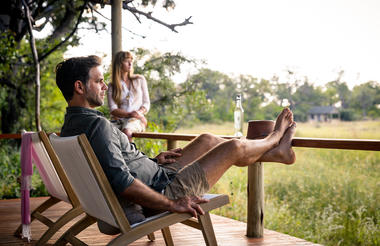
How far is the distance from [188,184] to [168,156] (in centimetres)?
60

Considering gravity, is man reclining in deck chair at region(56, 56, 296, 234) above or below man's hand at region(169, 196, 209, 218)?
above

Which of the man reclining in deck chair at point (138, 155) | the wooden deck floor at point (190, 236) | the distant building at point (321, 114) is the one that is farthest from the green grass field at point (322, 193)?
the man reclining in deck chair at point (138, 155)

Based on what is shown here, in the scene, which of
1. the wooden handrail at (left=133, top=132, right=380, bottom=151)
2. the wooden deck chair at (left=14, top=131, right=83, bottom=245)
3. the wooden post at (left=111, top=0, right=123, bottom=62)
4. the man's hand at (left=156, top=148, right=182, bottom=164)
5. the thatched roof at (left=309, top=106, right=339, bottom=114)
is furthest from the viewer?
the thatched roof at (left=309, top=106, right=339, bottom=114)

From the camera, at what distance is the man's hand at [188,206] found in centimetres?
202

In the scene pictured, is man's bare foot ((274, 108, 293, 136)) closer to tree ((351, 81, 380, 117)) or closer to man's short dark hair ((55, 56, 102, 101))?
man's short dark hair ((55, 56, 102, 101))

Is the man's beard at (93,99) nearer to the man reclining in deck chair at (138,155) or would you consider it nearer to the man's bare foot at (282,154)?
the man reclining in deck chair at (138,155)

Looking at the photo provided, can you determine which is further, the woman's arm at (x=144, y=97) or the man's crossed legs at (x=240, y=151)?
the woman's arm at (x=144, y=97)

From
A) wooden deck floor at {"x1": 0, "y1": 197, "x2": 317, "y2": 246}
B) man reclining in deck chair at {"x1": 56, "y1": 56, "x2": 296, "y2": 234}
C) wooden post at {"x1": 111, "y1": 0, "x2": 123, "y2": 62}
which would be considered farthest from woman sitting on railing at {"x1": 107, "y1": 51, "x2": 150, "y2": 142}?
man reclining in deck chair at {"x1": 56, "y1": 56, "x2": 296, "y2": 234}

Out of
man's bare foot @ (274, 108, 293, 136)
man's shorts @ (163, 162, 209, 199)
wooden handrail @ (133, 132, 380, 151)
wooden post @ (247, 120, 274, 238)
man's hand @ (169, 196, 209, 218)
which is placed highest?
man's bare foot @ (274, 108, 293, 136)

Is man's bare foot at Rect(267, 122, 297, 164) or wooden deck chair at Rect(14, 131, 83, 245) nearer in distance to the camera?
man's bare foot at Rect(267, 122, 297, 164)

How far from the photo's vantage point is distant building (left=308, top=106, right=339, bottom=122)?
21438 mm

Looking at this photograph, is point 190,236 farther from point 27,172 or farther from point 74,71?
point 74,71

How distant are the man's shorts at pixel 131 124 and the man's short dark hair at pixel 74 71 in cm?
239

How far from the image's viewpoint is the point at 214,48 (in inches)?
808
